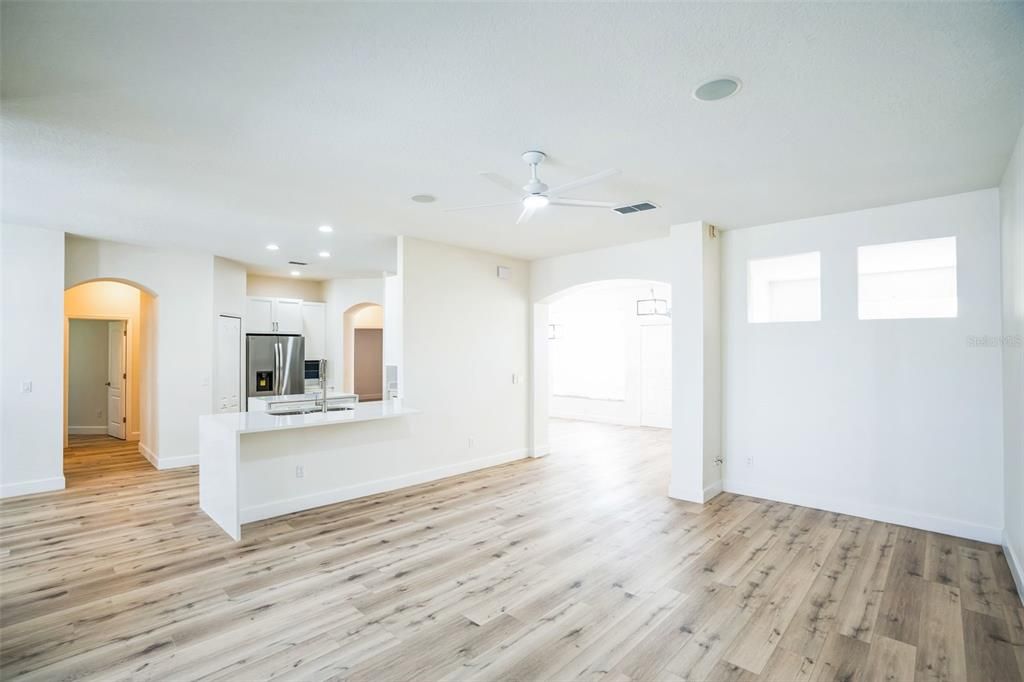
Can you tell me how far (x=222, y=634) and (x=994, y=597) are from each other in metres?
4.52

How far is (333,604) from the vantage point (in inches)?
115

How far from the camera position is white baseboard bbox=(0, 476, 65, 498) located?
5004 mm

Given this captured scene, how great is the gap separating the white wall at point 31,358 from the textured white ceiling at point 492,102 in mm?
951

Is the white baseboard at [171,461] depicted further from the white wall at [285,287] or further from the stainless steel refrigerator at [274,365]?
the white wall at [285,287]

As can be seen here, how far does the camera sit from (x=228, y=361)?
7.12m

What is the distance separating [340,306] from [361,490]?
4873 millimetres

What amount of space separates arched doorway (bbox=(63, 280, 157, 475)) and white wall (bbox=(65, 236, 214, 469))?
1.09m

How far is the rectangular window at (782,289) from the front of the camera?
5129 millimetres

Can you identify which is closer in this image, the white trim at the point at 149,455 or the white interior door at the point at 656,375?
the white trim at the point at 149,455

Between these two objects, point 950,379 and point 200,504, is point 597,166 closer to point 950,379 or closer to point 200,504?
point 950,379

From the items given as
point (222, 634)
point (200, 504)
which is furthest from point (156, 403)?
point (222, 634)

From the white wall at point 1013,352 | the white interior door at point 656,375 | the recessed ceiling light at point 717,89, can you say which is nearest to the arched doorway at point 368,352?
the white interior door at point 656,375
